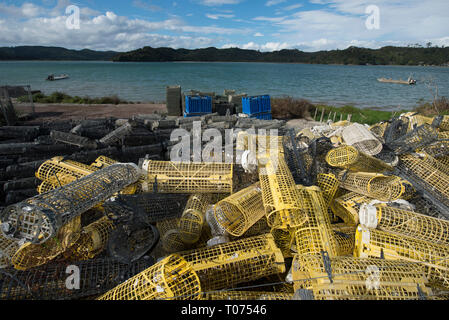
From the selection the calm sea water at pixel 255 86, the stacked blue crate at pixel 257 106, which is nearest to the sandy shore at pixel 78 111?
the stacked blue crate at pixel 257 106

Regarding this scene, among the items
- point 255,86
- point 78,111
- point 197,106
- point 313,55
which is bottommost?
point 78,111

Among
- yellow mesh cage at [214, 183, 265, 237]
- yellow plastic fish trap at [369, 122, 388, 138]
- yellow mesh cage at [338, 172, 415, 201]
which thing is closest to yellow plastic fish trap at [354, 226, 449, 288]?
yellow mesh cage at [338, 172, 415, 201]

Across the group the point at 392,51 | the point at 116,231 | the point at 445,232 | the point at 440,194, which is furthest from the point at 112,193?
the point at 392,51

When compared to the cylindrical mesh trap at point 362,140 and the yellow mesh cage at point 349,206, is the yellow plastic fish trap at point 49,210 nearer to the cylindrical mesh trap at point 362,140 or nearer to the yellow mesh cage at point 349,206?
the yellow mesh cage at point 349,206

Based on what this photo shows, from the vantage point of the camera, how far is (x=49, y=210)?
2.18m

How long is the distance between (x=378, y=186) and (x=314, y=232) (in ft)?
5.81

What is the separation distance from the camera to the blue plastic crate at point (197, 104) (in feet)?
33.4

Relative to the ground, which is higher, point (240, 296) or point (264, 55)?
point (264, 55)

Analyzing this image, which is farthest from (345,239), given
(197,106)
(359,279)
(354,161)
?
(197,106)

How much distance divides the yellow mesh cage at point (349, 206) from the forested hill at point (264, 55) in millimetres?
76012

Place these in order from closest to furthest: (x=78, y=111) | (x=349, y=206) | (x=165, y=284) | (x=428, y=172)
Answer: (x=165, y=284) < (x=349, y=206) < (x=428, y=172) < (x=78, y=111)

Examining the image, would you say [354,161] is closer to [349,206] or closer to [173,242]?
[349,206]

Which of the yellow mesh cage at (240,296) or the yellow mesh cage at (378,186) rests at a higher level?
the yellow mesh cage at (378,186)
